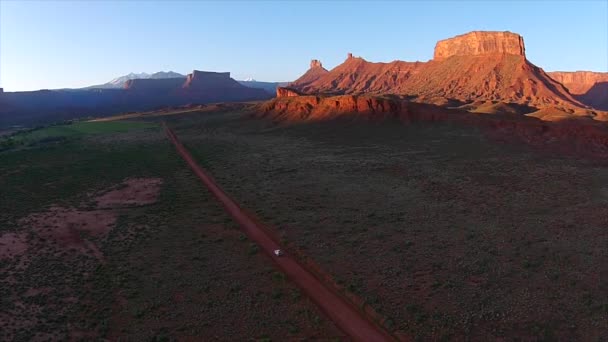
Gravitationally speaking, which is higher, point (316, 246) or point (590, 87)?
point (590, 87)

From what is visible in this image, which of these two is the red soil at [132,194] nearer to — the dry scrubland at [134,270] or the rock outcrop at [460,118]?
the dry scrubland at [134,270]

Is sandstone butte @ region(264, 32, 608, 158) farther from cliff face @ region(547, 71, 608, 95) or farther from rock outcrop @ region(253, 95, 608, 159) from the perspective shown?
cliff face @ region(547, 71, 608, 95)

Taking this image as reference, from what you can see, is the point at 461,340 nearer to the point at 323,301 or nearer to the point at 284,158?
the point at 323,301

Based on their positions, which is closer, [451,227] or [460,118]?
[451,227]

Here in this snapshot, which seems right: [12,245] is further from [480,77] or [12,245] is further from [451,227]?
[480,77]

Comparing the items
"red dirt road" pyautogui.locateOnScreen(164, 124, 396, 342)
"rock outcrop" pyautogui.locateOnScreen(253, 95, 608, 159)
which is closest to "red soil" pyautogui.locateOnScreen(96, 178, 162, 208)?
"red dirt road" pyautogui.locateOnScreen(164, 124, 396, 342)

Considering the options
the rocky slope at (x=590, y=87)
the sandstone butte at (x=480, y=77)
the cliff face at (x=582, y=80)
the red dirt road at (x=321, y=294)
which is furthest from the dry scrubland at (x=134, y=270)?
the cliff face at (x=582, y=80)

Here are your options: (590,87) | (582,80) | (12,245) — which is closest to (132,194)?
(12,245)

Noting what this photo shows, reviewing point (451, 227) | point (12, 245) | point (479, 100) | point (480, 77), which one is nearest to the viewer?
point (12, 245)

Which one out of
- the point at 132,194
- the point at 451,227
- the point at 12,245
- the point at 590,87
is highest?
the point at 590,87
